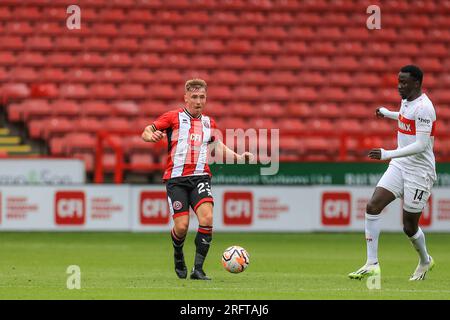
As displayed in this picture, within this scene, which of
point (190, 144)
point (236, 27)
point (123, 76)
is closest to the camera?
point (190, 144)

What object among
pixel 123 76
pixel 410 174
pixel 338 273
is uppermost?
pixel 123 76

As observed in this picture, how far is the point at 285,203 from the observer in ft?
65.5

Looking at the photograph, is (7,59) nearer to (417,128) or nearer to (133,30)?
(133,30)

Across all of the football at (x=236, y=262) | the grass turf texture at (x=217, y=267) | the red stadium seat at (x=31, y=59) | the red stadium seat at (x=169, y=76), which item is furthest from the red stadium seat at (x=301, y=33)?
the football at (x=236, y=262)

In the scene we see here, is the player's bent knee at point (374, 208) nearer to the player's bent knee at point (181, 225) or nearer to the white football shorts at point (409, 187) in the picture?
the white football shorts at point (409, 187)

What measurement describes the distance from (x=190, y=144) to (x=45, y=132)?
12.4 meters

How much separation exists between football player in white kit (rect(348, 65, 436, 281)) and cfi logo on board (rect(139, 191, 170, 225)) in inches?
345

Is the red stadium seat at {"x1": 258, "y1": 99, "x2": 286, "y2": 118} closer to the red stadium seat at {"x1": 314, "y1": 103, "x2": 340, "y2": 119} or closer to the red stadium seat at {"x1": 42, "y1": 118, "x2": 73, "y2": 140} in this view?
the red stadium seat at {"x1": 314, "y1": 103, "x2": 340, "y2": 119}

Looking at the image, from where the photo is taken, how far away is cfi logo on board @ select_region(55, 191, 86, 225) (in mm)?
19344

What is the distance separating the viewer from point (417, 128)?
Result: 423 inches

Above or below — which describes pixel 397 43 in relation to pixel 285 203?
above
